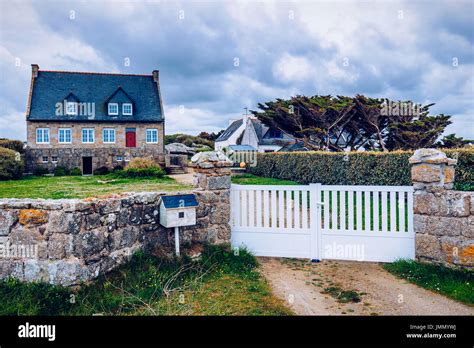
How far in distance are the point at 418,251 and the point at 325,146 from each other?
20.2 m

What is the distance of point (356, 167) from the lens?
498 inches

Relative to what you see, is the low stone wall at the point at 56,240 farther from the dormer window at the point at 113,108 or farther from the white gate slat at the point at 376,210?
the dormer window at the point at 113,108

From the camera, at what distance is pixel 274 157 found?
1959 centimetres

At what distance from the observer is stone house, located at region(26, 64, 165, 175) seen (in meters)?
27.4

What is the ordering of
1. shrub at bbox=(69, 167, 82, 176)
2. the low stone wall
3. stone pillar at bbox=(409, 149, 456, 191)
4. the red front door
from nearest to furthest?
the low stone wall
stone pillar at bbox=(409, 149, 456, 191)
shrub at bbox=(69, 167, 82, 176)
the red front door

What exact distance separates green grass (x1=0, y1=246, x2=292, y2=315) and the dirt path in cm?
32

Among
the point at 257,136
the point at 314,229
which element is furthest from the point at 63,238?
the point at 257,136

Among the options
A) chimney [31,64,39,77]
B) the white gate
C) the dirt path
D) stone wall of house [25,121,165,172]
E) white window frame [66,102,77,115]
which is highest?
chimney [31,64,39,77]

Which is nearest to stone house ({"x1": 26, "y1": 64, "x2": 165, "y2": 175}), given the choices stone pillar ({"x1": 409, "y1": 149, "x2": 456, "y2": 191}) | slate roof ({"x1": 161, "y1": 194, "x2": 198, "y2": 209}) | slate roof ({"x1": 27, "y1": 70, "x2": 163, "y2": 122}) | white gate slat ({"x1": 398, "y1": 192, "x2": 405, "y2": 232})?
slate roof ({"x1": 27, "y1": 70, "x2": 163, "y2": 122})

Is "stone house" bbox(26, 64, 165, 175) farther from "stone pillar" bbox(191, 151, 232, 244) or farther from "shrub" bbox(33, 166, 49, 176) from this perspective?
"stone pillar" bbox(191, 151, 232, 244)
